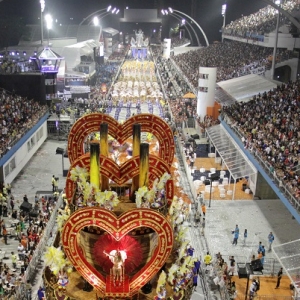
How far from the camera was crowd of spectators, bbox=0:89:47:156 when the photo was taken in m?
27.8

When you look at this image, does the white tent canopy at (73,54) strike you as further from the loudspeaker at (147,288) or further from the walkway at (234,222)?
the loudspeaker at (147,288)

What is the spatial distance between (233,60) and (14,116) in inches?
1246

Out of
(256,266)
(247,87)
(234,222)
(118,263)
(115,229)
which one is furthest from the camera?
(247,87)

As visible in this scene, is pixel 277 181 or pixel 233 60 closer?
pixel 277 181

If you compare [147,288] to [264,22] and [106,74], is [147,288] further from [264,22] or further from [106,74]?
[106,74]

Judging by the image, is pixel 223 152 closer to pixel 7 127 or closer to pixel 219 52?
pixel 7 127

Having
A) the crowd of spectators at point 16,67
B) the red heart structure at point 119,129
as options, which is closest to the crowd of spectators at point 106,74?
the crowd of spectators at point 16,67

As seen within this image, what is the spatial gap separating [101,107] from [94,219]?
3570cm

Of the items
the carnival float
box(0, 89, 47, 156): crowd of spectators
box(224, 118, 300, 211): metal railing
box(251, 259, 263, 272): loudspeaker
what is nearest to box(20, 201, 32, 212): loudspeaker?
box(0, 89, 47, 156): crowd of spectators

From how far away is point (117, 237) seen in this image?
1040 cm

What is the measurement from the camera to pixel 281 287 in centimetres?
1648

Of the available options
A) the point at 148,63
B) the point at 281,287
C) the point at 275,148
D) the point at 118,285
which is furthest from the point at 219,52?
the point at 118,285

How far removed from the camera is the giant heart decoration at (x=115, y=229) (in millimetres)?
10219

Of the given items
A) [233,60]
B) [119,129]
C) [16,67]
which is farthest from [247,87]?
[119,129]
